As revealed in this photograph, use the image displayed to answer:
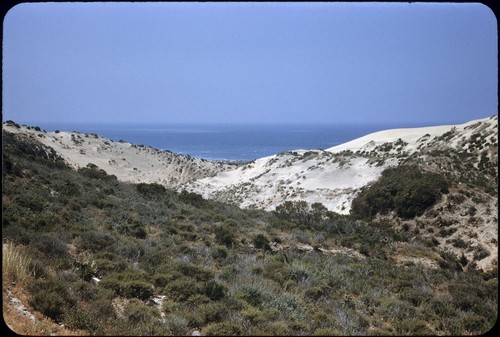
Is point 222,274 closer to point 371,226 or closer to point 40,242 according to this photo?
point 40,242

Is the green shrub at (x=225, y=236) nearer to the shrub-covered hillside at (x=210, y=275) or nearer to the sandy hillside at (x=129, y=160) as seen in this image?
the shrub-covered hillside at (x=210, y=275)

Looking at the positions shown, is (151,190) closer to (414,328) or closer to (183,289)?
(183,289)

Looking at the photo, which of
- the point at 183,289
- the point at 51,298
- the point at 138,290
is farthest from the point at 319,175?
the point at 51,298

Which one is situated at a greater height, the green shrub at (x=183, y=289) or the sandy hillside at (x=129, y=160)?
the green shrub at (x=183, y=289)

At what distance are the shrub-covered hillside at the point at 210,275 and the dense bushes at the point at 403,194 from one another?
4362 mm

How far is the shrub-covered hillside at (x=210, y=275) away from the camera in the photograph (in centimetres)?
558

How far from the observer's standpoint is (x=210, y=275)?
845cm

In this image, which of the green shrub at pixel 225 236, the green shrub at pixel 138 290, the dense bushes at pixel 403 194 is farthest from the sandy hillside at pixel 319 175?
the green shrub at pixel 138 290

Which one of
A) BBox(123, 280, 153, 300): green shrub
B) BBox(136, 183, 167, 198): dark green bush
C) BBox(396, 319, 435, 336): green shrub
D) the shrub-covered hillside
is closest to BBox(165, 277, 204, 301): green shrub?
the shrub-covered hillside

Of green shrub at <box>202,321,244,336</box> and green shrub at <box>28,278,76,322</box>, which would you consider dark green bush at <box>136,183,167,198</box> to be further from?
green shrub at <box>202,321,244,336</box>

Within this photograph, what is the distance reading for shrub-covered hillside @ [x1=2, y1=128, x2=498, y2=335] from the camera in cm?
558

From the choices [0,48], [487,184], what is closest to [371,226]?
[487,184]

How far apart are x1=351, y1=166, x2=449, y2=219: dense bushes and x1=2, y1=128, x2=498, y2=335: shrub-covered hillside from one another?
436 centimetres

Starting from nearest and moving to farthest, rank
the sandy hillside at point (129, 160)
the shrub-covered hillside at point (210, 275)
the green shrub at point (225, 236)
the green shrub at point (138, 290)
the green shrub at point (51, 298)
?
the green shrub at point (51, 298), the shrub-covered hillside at point (210, 275), the green shrub at point (138, 290), the green shrub at point (225, 236), the sandy hillside at point (129, 160)
